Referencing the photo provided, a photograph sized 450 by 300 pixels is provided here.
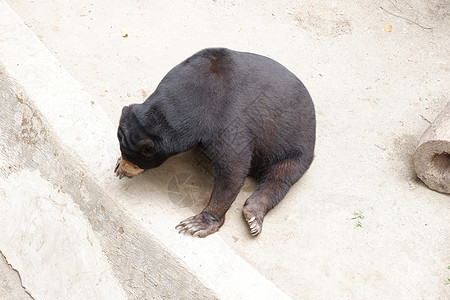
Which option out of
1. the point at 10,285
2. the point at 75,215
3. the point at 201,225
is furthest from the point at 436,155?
the point at 10,285

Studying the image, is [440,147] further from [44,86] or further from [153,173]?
[44,86]

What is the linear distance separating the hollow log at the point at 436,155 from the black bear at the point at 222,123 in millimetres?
932

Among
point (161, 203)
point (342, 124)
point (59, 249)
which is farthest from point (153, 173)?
point (342, 124)

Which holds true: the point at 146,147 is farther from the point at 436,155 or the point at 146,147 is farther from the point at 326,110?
the point at 436,155

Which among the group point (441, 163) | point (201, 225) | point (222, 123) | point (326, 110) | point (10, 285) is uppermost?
point (222, 123)

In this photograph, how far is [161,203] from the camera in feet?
13.0

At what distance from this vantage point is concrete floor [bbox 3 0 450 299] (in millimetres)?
3984

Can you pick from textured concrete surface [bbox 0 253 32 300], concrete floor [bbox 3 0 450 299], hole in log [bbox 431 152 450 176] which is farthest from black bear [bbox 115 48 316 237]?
textured concrete surface [bbox 0 253 32 300]

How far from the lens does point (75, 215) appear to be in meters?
4.23

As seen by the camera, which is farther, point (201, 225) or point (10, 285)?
point (10, 285)

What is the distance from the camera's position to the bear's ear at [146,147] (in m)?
3.73

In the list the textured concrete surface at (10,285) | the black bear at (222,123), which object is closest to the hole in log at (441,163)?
the black bear at (222,123)

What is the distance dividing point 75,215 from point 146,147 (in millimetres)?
910

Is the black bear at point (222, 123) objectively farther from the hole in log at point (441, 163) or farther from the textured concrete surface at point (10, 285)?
the textured concrete surface at point (10, 285)
